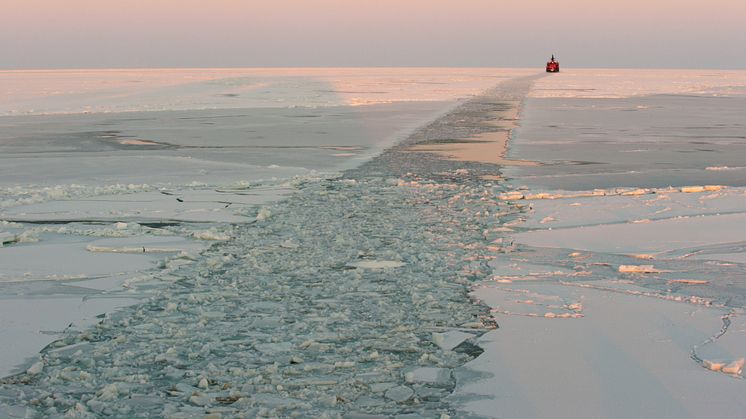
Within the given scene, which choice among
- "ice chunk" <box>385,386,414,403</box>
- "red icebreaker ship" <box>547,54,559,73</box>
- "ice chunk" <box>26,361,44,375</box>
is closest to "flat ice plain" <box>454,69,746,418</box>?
"ice chunk" <box>385,386,414,403</box>

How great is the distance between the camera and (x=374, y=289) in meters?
4.48

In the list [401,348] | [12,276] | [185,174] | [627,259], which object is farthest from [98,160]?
[401,348]

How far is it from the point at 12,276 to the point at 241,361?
211 centimetres

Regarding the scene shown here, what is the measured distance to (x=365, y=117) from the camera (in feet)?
65.9

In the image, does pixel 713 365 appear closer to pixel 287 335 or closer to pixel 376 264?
pixel 287 335

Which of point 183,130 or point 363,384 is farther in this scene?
point 183,130

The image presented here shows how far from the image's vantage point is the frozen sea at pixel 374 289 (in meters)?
3.06

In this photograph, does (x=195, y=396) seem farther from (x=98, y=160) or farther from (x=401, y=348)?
(x=98, y=160)

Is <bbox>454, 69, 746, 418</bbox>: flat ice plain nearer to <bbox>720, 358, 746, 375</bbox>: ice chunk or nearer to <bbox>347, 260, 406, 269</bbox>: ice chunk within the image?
<bbox>720, 358, 746, 375</bbox>: ice chunk

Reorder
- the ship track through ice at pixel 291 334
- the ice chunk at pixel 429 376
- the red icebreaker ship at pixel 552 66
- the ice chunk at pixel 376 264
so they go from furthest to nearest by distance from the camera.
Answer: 1. the red icebreaker ship at pixel 552 66
2. the ice chunk at pixel 376 264
3. the ice chunk at pixel 429 376
4. the ship track through ice at pixel 291 334

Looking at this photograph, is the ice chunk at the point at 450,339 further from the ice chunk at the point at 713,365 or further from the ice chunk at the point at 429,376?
the ice chunk at the point at 713,365

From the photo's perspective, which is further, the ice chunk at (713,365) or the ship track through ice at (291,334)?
the ice chunk at (713,365)

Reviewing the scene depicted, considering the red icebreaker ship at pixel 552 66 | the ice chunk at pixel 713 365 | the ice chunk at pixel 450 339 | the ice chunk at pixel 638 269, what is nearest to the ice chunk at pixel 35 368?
the ice chunk at pixel 450 339

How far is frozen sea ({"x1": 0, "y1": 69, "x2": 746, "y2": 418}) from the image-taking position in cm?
306
